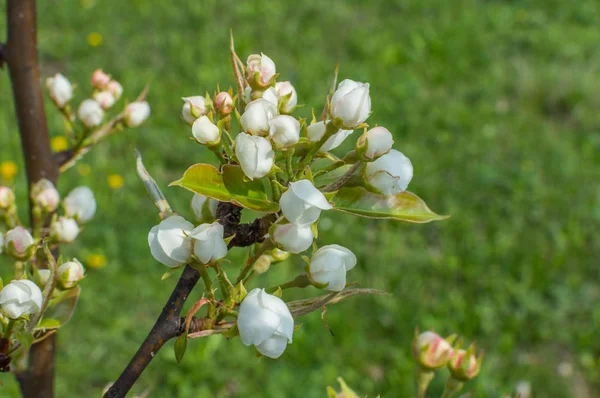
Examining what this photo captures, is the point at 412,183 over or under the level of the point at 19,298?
under

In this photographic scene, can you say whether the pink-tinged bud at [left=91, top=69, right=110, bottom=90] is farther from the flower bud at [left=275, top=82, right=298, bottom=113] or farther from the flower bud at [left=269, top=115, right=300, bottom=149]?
the flower bud at [left=269, top=115, right=300, bottom=149]

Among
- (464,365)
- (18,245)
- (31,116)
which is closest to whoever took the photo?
(18,245)

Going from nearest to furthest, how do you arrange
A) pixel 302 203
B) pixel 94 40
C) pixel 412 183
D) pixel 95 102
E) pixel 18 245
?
pixel 302 203, pixel 18 245, pixel 95 102, pixel 412 183, pixel 94 40

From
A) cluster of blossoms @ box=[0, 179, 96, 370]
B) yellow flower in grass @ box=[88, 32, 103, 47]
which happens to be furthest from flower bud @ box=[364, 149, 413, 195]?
yellow flower in grass @ box=[88, 32, 103, 47]

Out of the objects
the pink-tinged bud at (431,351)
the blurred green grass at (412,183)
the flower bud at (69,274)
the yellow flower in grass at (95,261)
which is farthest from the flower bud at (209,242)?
the yellow flower in grass at (95,261)

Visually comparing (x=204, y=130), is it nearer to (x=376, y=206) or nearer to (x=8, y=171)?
(x=376, y=206)

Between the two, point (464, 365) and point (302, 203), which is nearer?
point (302, 203)

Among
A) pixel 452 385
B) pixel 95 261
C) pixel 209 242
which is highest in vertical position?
pixel 209 242

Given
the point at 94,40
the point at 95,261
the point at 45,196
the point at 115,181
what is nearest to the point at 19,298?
the point at 45,196
